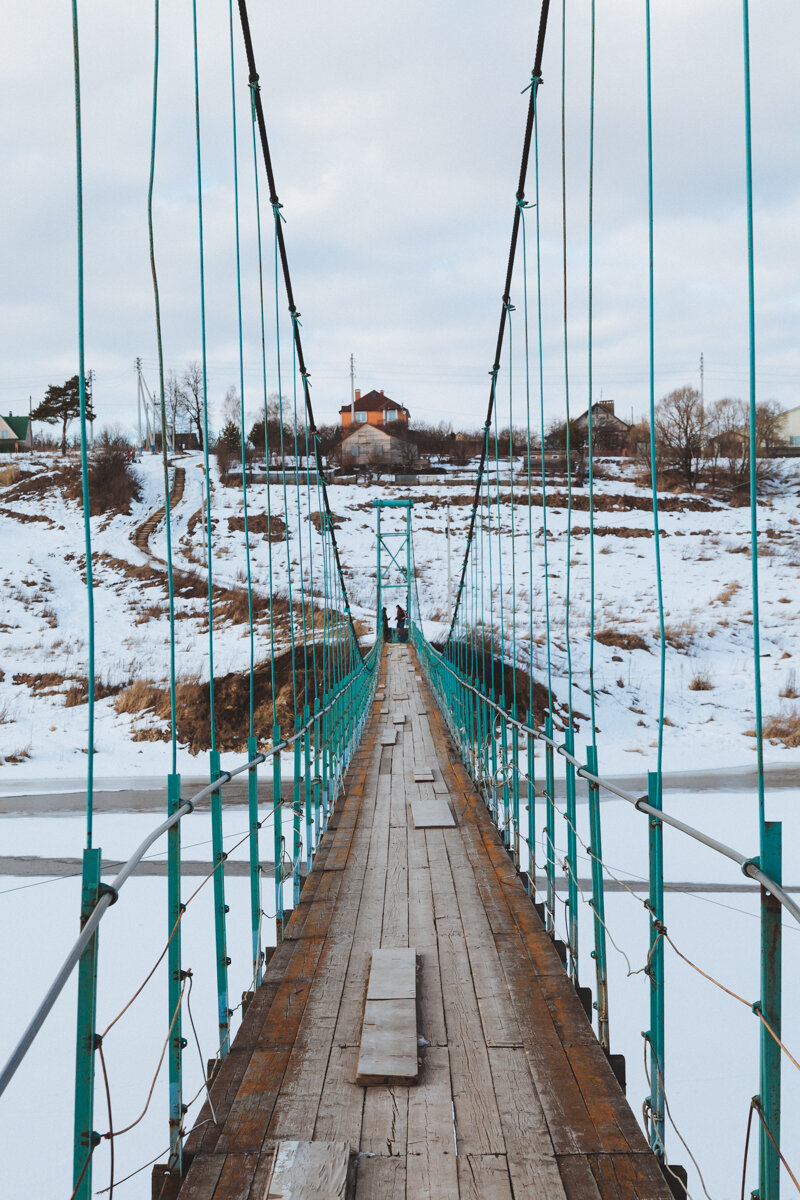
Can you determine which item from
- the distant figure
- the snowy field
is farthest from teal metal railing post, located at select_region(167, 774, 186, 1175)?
the distant figure

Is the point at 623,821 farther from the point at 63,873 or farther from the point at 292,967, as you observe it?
the point at 292,967

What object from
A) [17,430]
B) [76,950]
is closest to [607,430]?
[17,430]

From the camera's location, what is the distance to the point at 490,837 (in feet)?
14.2

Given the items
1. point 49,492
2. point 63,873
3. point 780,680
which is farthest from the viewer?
point 49,492

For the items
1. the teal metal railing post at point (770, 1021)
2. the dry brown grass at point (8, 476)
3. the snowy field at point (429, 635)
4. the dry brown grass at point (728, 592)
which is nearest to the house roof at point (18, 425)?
the dry brown grass at point (8, 476)

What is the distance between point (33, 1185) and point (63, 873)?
455 centimetres

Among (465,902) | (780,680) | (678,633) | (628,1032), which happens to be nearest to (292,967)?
(465,902)

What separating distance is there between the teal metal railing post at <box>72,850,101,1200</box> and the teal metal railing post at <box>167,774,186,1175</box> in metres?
0.37

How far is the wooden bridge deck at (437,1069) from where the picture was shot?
5.36ft

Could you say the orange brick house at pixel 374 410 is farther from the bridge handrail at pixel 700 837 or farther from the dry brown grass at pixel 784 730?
the bridge handrail at pixel 700 837

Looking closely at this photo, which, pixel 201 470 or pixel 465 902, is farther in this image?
pixel 201 470

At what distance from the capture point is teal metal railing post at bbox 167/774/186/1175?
1704 millimetres

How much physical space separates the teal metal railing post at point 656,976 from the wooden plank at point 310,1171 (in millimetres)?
627

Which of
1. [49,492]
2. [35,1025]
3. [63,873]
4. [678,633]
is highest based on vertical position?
[49,492]
